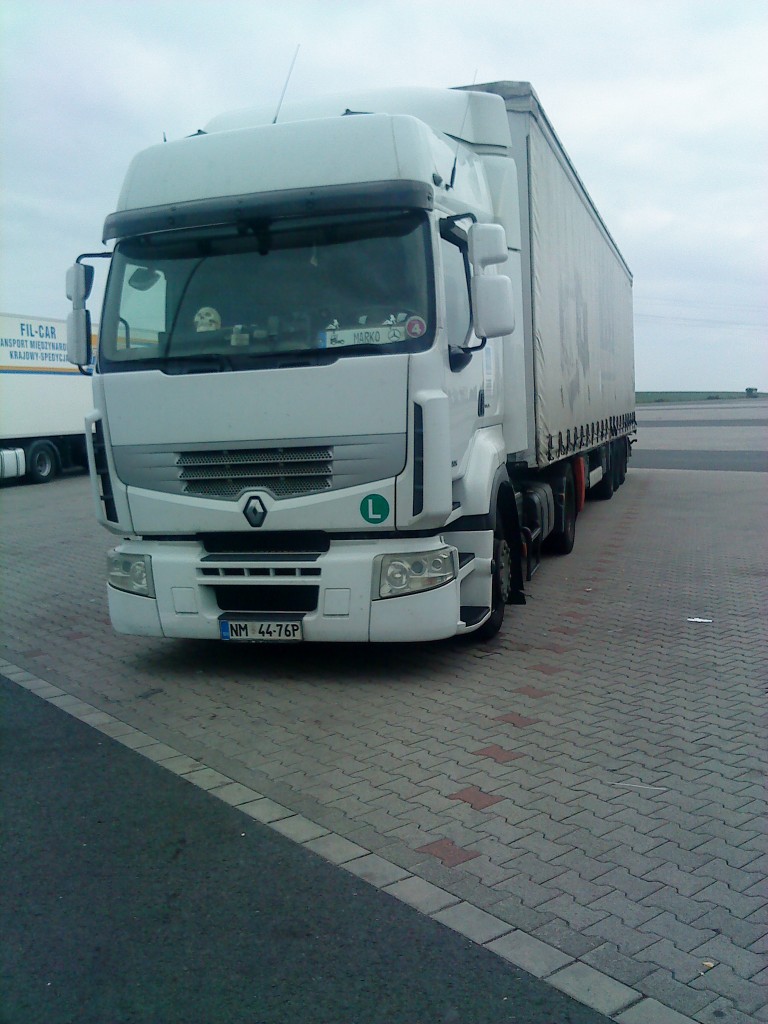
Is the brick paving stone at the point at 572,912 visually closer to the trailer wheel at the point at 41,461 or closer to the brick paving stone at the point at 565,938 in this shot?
the brick paving stone at the point at 565,938

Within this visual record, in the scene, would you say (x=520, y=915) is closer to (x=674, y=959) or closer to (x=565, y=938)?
(x=565, y=938)

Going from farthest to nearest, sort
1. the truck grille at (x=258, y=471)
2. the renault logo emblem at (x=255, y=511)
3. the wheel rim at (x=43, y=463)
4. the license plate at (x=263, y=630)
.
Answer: the wheel rim at (x=43, y=463) → the license plate at (x=263, y=630) → the renault logo emblem at (x=255, y=511) → the truck grille at (x=258, y=471)

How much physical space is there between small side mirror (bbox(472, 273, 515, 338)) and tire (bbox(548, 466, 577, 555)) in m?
5.71

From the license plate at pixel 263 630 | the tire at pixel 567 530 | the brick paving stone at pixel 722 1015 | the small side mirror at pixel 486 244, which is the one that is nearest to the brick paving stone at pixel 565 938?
the brick paving stone at pixel 722 1015

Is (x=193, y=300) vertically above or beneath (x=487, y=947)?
above

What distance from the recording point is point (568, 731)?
609 centimetres

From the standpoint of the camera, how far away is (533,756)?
18.6 feet

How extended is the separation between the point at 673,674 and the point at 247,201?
168 inches

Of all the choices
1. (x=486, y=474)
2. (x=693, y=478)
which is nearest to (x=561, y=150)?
(x=486, y=474)

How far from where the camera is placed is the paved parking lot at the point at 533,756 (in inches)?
148

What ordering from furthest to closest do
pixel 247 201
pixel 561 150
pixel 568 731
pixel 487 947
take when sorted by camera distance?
pixel 561 150 < pixel 247 201 < pixel 568 731 < pixel 487 947

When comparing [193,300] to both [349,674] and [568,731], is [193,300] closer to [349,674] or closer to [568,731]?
[349,674]

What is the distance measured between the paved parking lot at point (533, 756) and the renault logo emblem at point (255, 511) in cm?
116

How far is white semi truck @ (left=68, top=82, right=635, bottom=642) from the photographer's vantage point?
21.8 ft
